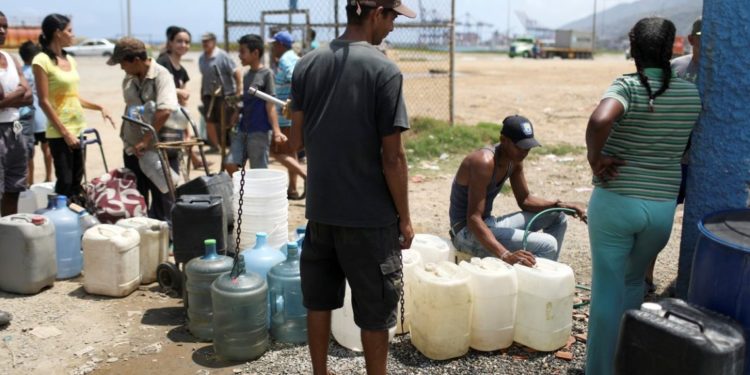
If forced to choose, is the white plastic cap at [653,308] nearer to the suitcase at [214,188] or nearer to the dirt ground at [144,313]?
the dirt ground at [144,313]

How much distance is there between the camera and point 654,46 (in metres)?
2.92

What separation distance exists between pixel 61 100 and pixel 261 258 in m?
2.79

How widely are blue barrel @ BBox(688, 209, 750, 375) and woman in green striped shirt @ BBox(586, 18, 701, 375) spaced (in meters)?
0.31

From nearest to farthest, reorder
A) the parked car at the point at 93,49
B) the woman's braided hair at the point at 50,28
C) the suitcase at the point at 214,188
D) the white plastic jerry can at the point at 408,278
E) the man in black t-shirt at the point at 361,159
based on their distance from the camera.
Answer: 1. the man in black t-shirt at the point at 361,159
2. the white plastic jerry can at the point at 408,278
3. the suitcase at the point at 214,188
4. the woman's braided hair at the point at 50,28
5. the parked car at the point at 93,49

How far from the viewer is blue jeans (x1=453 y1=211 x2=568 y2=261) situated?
4.40 metres

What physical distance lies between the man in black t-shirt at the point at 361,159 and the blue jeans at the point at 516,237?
4.69ft

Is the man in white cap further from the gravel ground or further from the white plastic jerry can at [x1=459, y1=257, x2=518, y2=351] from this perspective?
the gravel ground

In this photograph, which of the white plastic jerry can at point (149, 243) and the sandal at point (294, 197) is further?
the sandal at point (294, 197)

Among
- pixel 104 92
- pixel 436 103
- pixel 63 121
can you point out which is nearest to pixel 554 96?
pixel 436 103

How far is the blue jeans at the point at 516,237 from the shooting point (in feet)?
14.4

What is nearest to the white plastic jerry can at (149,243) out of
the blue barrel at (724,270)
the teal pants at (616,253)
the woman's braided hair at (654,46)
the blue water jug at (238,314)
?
the blue water jug at (238,314)

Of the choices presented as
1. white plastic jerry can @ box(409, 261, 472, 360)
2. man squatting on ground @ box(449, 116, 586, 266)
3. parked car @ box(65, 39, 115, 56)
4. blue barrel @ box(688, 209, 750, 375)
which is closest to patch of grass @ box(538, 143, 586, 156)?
man squatting on ground @ box(449, 116, 586, 266)

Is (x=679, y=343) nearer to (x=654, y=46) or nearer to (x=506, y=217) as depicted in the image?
(x=654, y=46)

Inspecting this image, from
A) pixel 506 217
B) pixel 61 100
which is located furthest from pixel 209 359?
pixel 61 100
